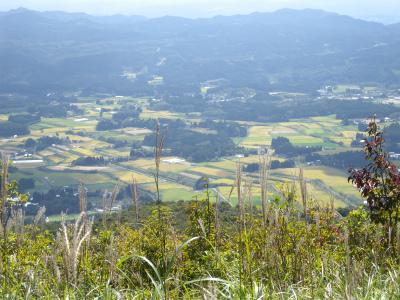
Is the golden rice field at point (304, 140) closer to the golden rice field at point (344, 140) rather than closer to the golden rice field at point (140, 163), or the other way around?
the golden rice field at point (344, 140)

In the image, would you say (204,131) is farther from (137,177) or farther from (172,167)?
(137,177)

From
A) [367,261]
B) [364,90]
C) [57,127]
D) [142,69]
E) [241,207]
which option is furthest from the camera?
[142,69]

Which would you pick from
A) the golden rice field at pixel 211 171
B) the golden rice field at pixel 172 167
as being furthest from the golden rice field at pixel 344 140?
the golden rice field at pixel 172 167

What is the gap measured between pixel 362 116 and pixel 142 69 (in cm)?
11108

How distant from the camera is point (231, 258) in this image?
4.59 meters

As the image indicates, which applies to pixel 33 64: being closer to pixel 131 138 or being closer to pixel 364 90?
pixel 131 138

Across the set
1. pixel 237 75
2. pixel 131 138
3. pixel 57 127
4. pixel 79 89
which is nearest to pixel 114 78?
pixel 79 89

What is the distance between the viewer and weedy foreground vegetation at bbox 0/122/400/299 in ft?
8.71

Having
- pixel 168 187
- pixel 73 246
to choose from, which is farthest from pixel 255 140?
pixel 73 246

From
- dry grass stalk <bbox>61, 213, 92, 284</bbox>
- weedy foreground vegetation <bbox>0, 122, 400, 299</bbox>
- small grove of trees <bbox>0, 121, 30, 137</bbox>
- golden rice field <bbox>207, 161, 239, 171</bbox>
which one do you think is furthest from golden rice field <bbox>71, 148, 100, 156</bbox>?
dry grass stalk <bbox>61, 213, 92, 284</bbox>

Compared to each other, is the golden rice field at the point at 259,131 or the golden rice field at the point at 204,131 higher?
the golden rice field at the point at 259,131

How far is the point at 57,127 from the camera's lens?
92750 mm

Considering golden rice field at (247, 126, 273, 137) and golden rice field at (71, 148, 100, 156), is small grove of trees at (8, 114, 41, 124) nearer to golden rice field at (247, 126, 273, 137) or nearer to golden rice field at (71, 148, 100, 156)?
golden rice field at (71, 148, 100, 156)

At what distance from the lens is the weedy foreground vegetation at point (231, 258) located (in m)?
2.66
